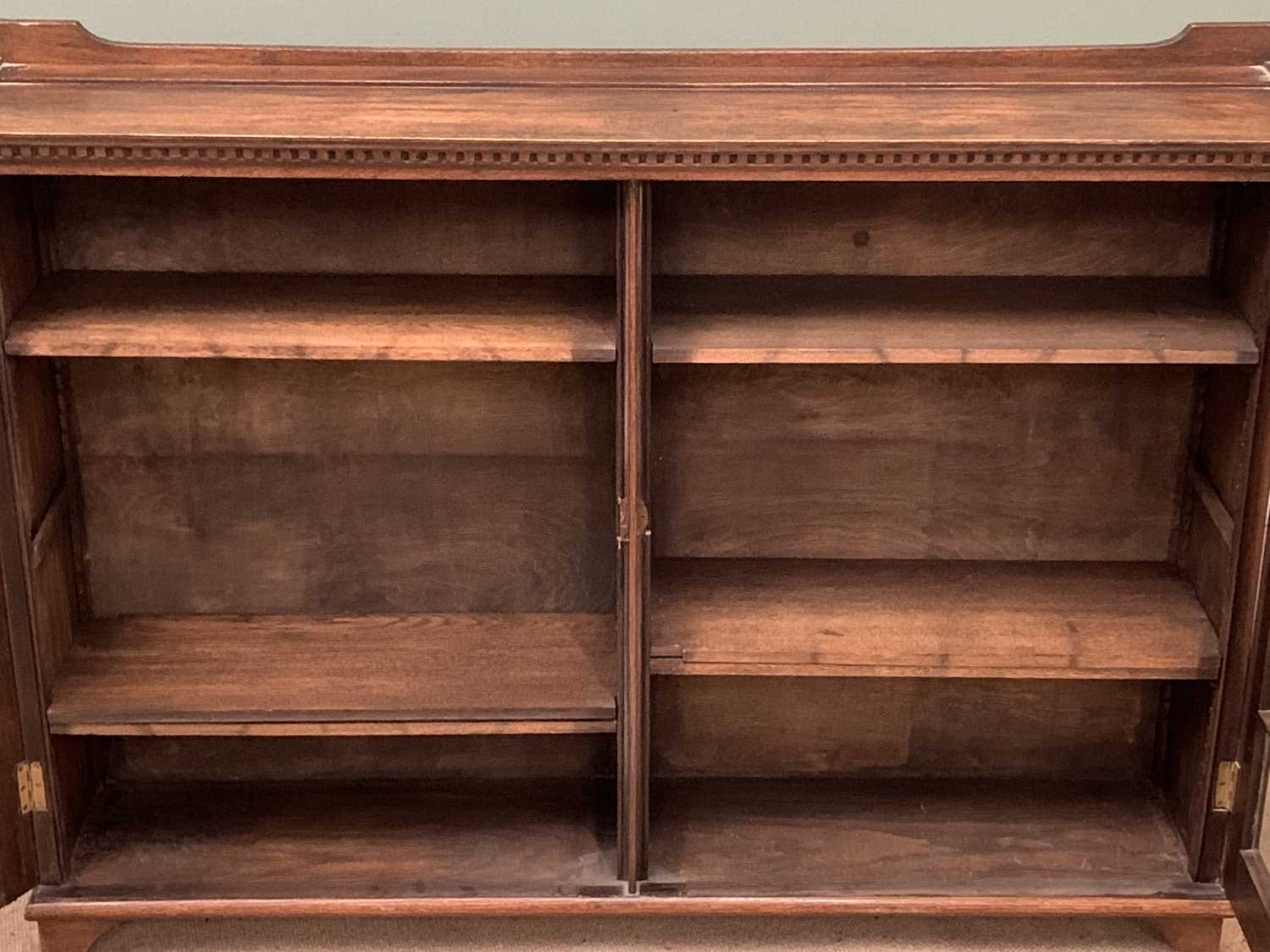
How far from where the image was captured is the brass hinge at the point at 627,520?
5.42 feet

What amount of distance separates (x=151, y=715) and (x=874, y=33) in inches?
49.0

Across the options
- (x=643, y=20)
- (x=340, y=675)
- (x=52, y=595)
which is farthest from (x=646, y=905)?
(x=643, y=20)

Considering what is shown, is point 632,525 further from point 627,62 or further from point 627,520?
point 627,62

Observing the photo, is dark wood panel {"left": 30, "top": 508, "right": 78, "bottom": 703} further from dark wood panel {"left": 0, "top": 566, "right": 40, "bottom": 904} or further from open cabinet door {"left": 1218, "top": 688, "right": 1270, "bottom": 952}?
open cabinet door {"left": 1218, "top": 688, "right": 1270, "bottom": 952}

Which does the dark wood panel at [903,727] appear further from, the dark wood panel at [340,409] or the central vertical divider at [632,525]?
the dark wood panel at [340,409]

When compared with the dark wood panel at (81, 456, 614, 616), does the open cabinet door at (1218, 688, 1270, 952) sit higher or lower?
lower

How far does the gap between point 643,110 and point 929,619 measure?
71cm

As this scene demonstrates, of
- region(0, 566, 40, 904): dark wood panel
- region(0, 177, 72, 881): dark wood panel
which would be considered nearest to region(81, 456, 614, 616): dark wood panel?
region(0, 177, 72, 881): dark wood panel

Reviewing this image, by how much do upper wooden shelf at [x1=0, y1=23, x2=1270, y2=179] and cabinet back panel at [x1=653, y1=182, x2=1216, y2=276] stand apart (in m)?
0.14

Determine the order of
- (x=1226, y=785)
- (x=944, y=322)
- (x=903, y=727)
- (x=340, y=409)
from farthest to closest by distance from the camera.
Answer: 1. (x=903, y=727)
2. (x=340, y=409)
3. (x=1226, y=785)
4. (x=944, y=322)

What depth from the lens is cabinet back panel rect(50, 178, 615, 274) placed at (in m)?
1.78

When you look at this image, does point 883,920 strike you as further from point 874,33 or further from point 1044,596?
point 874,33

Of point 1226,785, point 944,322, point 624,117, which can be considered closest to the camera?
point 624,117

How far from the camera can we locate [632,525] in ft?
5.44
